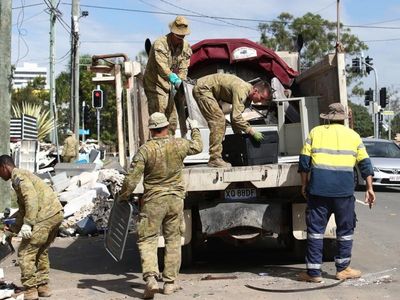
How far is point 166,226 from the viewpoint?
642 centimetres

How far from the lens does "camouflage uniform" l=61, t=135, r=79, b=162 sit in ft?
65.7

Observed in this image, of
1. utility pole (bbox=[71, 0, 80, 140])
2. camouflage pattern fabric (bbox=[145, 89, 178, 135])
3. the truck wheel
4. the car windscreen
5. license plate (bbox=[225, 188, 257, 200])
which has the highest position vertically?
utility pole (bbox=[71, 0, 80, 140])

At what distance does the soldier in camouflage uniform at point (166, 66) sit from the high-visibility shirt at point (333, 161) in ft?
5.99

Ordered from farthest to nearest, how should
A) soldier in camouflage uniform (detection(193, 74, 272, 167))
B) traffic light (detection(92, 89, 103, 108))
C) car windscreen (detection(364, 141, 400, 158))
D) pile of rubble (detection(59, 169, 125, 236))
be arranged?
1. car windscreen (detection(364, 141, 400, 158))
2. traffic light (detection(92, 89, 103, 108))
3. pile of rubble (detection(59, 169, 125, 236))
4. soldier in camouflage uniform (detection(193, 74, 272, 167))

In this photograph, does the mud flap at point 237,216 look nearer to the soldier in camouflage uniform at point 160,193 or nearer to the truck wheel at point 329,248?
the soldier in camouflage uniform at point 160,193

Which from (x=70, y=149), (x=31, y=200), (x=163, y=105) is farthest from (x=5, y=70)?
(x=70, y=149)

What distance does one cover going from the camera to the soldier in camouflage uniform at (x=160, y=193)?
6.29 meters

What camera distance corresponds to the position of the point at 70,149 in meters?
20.1

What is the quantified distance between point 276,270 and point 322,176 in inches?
56.2

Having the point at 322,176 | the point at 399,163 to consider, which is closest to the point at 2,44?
the point at 322,176

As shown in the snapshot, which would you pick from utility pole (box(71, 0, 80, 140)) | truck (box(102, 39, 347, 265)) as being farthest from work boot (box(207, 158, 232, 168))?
utility pole (box(71, 0, 80, 140))

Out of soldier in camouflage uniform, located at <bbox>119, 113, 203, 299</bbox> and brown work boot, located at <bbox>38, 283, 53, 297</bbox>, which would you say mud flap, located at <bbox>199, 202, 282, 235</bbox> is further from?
brown work boot, located at <bbox>38, 283, 53, 297</bbox>

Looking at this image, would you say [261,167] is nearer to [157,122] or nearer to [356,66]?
[157,122]

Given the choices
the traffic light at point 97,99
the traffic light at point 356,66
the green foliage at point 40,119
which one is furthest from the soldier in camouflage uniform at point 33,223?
the traffic light at point 356,66
